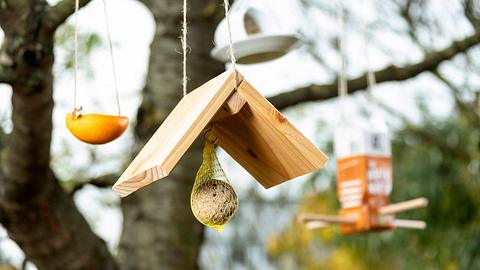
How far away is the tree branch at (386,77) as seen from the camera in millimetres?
2475

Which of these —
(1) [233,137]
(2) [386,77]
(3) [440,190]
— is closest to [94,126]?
(1) [233,137]

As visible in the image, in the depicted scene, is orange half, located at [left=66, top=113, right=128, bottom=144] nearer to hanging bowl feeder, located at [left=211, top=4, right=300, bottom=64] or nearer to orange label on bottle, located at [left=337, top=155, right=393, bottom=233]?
hanging bowl feeder, located at [left=211, top=4, right=300, bottom=64]

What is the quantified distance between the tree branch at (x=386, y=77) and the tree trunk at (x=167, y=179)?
25cm

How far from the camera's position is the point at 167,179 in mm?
2344

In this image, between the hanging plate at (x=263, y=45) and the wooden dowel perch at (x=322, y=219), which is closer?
the hanging plate at (x=263, y=45)

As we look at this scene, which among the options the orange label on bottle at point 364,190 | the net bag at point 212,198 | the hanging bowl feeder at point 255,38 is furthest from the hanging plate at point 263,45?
the net bag at point 212,198

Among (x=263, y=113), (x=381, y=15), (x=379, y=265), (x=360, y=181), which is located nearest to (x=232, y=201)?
(x=263, y=113)

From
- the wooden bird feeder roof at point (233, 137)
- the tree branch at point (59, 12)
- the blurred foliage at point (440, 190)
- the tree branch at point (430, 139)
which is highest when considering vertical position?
the wooden bird feeder roof at point (233, 137)

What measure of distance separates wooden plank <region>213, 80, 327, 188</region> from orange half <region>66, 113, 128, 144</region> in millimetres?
182

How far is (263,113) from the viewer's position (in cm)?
106

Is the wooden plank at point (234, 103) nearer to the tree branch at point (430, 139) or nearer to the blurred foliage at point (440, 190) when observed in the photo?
the blurred foliage at point (440, 190)

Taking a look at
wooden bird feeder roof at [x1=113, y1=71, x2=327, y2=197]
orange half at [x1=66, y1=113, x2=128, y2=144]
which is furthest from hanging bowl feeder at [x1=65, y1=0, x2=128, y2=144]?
wooden bird feeder roof at [x1=113, y1=71, x2=327, y2=197]

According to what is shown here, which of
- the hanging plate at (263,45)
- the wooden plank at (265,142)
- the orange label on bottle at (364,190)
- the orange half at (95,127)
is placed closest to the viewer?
the wooden plank at (265,142)

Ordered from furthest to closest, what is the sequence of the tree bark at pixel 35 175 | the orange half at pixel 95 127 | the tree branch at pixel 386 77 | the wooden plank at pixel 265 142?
the tree branch at pixel 386 77
the tree bark at pixel 35 175
the orange half at pixel 95 127
the wooden plank at pixel 265 142
